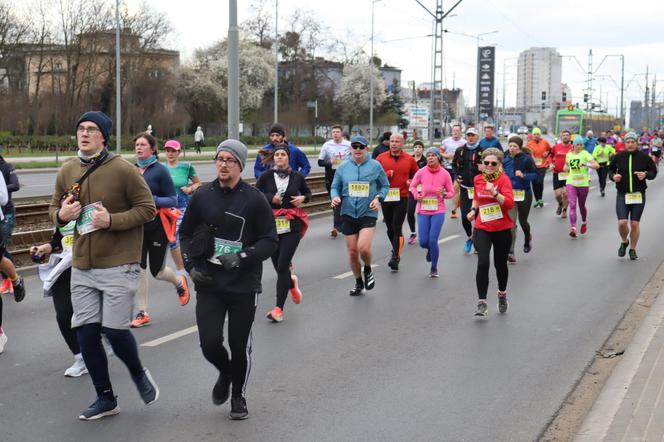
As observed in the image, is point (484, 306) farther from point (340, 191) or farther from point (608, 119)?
point (608, 119)

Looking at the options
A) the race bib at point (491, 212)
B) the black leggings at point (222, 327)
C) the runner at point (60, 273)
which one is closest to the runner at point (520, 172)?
the race bib at point (491, 212)

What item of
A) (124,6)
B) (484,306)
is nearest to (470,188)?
(484,306)

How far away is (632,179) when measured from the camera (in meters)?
13.5

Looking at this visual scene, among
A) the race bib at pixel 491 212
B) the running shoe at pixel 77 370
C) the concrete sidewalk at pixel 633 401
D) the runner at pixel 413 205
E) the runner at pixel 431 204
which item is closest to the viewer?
the concrete sidewalk at pixel 633 401

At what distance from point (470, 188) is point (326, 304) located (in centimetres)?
454

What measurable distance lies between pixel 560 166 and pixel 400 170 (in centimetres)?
952

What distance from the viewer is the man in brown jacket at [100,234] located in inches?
221

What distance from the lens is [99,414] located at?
19.2 feet

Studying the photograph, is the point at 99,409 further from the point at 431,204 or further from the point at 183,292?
the point at 431,204

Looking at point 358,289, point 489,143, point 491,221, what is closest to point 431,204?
point 358,289

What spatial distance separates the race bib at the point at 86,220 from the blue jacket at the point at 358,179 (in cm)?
497

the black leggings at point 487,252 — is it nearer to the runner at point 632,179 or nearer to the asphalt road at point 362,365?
the asphalt road at point 362,365

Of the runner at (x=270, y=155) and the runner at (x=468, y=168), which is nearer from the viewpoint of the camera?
the runner at (x=270, y=155)

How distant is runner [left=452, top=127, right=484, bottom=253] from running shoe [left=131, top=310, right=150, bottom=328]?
21.0 ft
